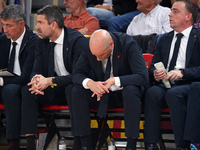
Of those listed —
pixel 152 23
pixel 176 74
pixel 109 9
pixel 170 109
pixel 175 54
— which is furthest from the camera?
pixel 109 9

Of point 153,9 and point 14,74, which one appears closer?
point 14,74

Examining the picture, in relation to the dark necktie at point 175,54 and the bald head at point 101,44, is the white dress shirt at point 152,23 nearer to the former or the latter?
the dark necktie at point 175,54

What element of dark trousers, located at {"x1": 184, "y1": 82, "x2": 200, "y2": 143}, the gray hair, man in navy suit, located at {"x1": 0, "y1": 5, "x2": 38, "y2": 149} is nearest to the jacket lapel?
dark trousers, located at {"x1": 184, "y1": 82, "x2": 200, "y2": 143}

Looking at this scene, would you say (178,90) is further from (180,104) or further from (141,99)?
(141,99)

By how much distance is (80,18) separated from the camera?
5.28 metres

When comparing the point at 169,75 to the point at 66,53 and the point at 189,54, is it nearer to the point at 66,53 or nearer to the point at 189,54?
the point at 189,54

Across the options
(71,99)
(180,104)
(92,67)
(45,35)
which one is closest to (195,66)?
(180,104)

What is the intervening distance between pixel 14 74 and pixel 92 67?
0.94 metres

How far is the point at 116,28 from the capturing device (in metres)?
5.37

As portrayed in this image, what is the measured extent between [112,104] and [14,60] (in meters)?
1.37

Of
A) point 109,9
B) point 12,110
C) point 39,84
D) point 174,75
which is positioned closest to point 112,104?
point 174,75

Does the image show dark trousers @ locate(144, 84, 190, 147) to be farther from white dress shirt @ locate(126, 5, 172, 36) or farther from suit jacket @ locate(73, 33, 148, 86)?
white dress shirt @ locate(126, 5, 172, 36)

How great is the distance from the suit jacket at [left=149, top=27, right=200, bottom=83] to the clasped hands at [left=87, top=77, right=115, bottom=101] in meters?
0.64

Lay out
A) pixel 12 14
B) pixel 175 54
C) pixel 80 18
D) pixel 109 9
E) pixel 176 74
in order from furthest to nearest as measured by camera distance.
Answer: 1. pixel 109 9
2. pixel 80 18
3. pixel 12 14
4. pixel 175 54
5. pixel 176 74
